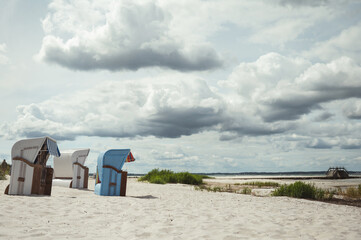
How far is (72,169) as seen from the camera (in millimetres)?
17016

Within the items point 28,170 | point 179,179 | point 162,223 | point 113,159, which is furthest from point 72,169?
point 162,223

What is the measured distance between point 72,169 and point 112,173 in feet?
20.5

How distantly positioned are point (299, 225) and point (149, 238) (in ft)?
11.2

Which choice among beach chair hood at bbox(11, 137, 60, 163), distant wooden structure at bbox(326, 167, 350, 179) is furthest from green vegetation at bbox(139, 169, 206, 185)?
distant wooden structure at bbox(326, 167, 350, 179)

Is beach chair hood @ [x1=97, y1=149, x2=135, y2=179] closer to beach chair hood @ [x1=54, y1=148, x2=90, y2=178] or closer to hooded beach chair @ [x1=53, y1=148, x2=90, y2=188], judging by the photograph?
hooded beach chair @ [x1=53, y1=148, x2=90, y2=188]

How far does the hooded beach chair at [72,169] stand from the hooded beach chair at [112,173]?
4.49 m

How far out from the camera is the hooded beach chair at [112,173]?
38.5ft

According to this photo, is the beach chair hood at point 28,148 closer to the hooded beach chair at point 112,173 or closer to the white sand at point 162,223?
the hooded beach chair at point 112,173

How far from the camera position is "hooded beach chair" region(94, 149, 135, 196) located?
1175 cm

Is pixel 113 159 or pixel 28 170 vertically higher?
pixel 113 159

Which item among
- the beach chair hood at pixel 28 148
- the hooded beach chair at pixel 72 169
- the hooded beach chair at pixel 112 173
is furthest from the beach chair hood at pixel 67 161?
the beach chair hood at pixel 28 148

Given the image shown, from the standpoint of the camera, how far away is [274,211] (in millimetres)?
8031

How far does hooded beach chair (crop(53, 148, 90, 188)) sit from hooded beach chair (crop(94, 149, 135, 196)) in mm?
4493

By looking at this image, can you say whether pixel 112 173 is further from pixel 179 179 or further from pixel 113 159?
pixel 179 179
